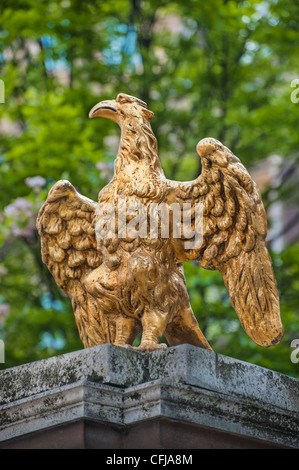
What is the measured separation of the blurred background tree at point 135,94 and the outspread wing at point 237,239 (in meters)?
4.57

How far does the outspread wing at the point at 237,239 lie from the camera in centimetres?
560

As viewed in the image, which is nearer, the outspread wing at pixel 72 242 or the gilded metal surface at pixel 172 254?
the gilded metal surface at pixel 172 254

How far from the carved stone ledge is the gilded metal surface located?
0.44 metres

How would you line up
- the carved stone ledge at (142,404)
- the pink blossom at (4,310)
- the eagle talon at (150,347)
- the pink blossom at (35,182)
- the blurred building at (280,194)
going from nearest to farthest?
the carved stone ledge at (142,404)
the eagle talon at (150,347)
the pink blossom at (35,182)
the pink blossom at (4,310)
the blurred building at (280,194)

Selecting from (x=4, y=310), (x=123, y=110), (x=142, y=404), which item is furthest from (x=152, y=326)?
A: (x=4, y=310)

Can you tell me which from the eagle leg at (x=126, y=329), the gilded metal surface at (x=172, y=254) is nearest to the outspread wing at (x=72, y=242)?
the gilded metal surface at (x=172, y=254)

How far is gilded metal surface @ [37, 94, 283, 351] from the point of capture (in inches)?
221

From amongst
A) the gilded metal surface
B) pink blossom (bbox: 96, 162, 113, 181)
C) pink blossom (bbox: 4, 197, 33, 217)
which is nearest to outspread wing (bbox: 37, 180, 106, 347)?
the gilded metal surface

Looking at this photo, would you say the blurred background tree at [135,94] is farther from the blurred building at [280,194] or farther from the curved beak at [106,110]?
the curved beak at [106,110]

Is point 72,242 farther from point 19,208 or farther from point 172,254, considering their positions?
point 19,208

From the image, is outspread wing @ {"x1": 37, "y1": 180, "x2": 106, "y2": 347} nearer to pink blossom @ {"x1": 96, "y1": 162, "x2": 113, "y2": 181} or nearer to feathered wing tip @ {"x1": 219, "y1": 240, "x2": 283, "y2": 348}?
feathered wing tip @ {"x1": 219, "y1": 240, "x2": 283, "y2": 348}

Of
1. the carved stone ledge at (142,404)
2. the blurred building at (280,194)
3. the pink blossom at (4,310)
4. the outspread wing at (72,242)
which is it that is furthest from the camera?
the blurred building at (280,194)

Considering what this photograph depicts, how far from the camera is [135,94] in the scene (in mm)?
12578
